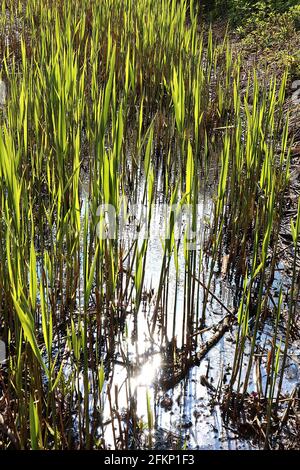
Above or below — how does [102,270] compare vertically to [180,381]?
above

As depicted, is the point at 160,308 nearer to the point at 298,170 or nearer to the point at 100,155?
the point at 100,155

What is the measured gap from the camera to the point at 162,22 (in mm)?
3389

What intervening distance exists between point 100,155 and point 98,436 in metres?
0.75

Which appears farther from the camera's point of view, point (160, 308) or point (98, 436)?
point (160, 308)

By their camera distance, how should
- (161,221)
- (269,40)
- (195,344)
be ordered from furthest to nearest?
1. (269,40)
2. (161,221)
3. (195,344)

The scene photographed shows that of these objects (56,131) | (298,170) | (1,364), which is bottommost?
(1,364)

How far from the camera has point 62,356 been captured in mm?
1620

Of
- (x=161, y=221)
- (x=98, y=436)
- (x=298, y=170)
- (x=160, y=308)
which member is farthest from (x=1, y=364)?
(x=298, y=170)

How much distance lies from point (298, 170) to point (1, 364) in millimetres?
1704
